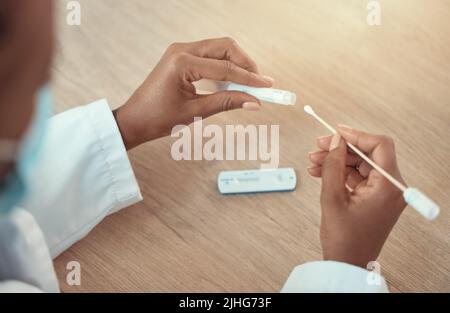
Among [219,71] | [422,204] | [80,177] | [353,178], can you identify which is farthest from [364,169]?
[80,177]

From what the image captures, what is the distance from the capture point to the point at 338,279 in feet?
1.93

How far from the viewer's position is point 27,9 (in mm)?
263

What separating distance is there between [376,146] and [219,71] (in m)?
0.22

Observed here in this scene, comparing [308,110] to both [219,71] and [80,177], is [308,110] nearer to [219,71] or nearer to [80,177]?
[219,71]

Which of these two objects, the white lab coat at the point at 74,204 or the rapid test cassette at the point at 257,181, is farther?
the rapid test cassette at the point at 257,181

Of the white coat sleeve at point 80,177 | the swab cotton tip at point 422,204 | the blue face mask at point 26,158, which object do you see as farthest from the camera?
the white coat sleeve at point 80,177

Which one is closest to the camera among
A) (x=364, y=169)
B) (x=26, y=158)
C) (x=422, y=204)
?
(x=26, y=158)

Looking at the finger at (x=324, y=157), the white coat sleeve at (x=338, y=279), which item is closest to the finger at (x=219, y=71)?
the finger at (x=324, y=157)

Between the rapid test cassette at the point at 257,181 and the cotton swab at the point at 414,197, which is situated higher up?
the cotton swab at the point at 414,197

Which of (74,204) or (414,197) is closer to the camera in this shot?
(414,197)

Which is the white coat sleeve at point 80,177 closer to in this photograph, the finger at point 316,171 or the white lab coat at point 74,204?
the white lab coat at point 74,204

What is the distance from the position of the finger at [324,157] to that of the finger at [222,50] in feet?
0.51

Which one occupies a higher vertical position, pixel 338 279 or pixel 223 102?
pixel 223 102

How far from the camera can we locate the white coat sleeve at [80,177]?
25.9 inches
